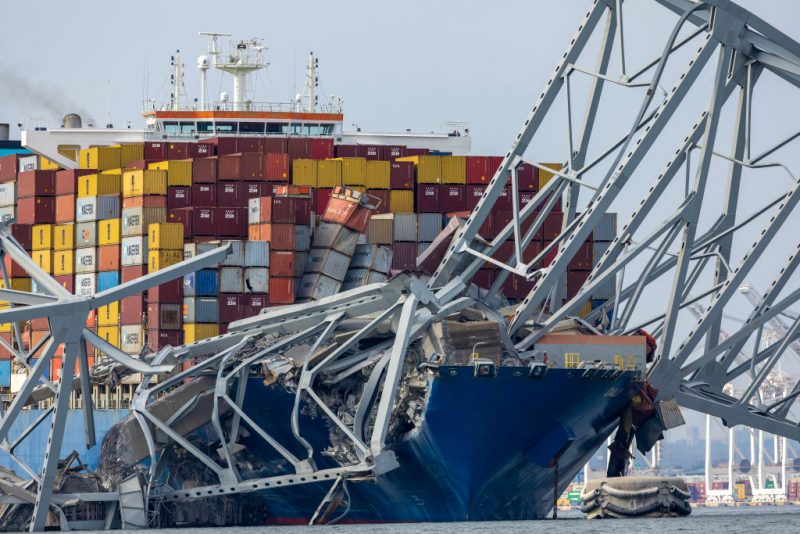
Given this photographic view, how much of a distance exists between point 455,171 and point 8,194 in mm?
19062

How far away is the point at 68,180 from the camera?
63.5 metres

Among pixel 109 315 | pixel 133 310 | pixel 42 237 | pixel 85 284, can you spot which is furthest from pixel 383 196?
pixel 42 237

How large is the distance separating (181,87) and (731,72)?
37873 millimetres

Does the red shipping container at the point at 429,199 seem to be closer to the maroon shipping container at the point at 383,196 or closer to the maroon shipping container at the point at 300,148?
the maroon shipping container at the point at 383,196

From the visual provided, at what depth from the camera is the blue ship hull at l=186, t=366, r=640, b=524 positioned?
4334 cm

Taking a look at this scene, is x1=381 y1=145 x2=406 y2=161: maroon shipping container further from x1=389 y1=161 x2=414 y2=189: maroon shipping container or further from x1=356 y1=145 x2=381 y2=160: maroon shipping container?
x1=389 y1=161 x2=414 y2=189: maroon shipping container

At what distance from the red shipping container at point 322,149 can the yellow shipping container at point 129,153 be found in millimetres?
6546

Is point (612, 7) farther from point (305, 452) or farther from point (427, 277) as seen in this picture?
point (305, 452)

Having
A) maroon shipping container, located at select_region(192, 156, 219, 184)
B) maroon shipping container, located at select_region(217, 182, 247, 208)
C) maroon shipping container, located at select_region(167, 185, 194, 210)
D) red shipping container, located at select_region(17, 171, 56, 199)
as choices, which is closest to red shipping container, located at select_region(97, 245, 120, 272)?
maroon shipping container, located at select_region(167, 185, 194, 210)

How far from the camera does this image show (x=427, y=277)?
48250 mm

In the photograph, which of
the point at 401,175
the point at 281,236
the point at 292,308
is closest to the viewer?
the point at 292,308

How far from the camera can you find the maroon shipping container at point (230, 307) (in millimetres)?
53688

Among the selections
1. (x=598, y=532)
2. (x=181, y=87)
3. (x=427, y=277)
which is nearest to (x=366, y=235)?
(x=427, y=277)

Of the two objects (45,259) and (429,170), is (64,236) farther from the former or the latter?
(429,170)
